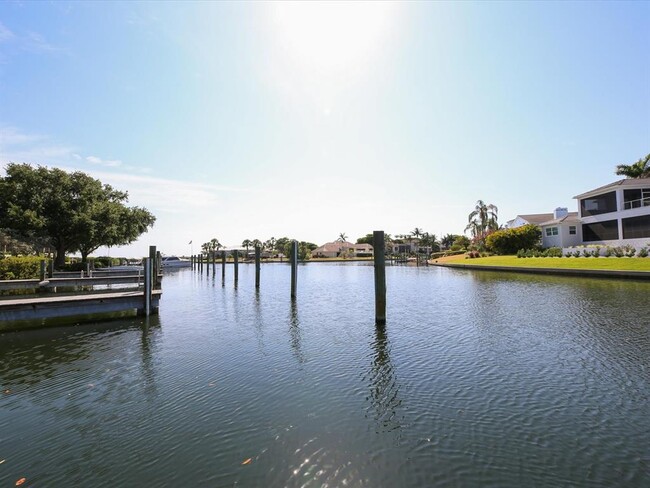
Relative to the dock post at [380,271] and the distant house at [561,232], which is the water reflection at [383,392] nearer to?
the dock post at [380,271]

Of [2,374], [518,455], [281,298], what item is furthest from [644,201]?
[2,374]

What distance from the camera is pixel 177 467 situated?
4.81m

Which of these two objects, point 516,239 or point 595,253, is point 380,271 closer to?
point 595,253

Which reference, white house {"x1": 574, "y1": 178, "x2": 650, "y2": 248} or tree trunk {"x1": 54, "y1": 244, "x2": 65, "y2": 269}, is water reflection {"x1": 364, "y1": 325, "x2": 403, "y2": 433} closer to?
tree trunk {"x1": 54, "y1": 244, "x2": 65, "y2": 269}

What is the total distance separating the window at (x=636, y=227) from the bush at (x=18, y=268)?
188 feet

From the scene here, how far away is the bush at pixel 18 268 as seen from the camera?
23141 mm

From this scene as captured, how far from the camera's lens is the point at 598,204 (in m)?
46.2

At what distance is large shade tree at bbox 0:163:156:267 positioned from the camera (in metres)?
30.3

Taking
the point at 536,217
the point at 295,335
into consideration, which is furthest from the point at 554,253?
the point at 295,335

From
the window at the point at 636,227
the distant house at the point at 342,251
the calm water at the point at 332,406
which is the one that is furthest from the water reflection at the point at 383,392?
the distant house at the point at 342,251

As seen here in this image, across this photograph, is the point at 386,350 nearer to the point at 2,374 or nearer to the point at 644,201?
the point at 2,374

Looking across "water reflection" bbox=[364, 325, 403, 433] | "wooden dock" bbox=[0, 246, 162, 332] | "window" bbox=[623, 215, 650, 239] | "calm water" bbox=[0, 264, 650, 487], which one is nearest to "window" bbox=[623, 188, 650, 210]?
"window" bbox=[623, 215, 650, 239]

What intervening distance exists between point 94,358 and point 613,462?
39.0ft

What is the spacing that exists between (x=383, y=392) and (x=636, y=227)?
46544mm
